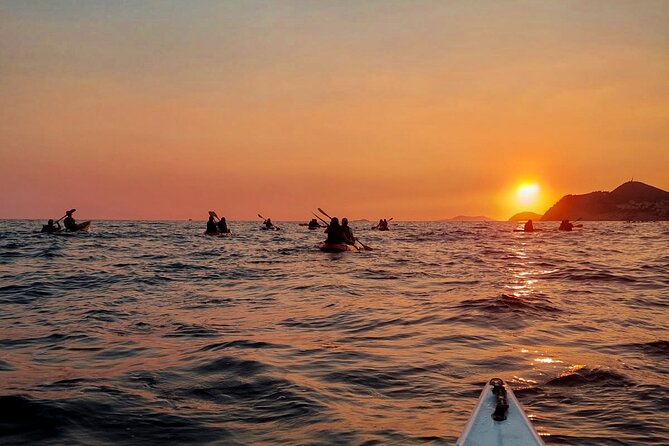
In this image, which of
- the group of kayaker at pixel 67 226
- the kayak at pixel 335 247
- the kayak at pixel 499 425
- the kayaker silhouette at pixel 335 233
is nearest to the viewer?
the kayak at pixel 499 425

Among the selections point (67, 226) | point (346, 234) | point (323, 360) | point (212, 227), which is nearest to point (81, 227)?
point (67, 226)

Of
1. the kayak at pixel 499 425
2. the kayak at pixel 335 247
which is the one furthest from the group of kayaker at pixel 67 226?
the kayak at pixel 499 425

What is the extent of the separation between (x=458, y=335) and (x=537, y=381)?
8.60ft

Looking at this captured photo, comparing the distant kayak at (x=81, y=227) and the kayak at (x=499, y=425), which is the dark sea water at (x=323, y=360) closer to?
the kayak at (x=499, y=425)

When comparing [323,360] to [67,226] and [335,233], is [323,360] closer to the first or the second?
[335,233]

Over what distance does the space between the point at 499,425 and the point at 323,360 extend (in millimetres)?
3732

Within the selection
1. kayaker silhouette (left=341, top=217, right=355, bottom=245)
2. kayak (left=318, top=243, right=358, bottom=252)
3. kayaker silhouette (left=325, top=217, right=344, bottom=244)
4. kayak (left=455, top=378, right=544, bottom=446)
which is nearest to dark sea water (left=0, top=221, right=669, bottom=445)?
kayak (left=455, top=378, right=544, bottom=446)

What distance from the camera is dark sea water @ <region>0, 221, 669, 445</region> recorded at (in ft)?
15.3

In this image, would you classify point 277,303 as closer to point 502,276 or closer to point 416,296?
point 416,296

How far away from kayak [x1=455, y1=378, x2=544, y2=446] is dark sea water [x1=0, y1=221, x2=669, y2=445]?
65 cm

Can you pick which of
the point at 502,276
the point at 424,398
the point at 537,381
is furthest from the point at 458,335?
the point at 502,276

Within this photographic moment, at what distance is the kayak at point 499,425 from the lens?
3395 mm

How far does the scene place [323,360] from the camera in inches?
279

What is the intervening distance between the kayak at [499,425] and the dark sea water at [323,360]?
25.4 inches
